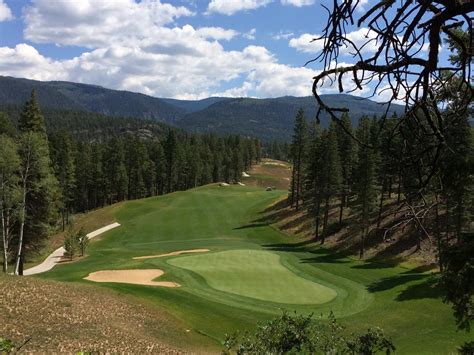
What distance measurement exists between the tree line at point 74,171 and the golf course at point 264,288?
427cm

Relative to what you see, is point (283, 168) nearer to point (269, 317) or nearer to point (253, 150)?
point (253, 150)

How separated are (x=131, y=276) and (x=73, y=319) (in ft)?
45.2

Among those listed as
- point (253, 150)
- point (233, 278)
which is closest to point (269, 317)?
→ point (233, 278)

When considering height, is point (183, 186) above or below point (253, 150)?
below

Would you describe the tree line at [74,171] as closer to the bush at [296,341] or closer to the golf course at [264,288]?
the golf course at [264,288]

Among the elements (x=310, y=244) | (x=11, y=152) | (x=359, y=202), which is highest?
(x=11, y=152)

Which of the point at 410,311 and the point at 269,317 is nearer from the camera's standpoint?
the point at 269,317

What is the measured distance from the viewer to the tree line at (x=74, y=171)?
101 feet

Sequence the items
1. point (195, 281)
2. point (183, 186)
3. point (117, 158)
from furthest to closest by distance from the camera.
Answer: point (183, 186) < point (117, 158) < point (195, 281)

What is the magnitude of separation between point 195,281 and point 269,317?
805cm

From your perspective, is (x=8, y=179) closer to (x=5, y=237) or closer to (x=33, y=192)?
(x=33, y=192)

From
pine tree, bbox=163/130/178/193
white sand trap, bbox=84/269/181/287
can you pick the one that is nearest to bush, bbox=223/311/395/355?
white sand trap, bbox=84/269/181/287

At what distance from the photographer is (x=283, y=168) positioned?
464ft

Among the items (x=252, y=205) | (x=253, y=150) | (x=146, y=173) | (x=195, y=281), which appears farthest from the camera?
(x=253, y=150)
